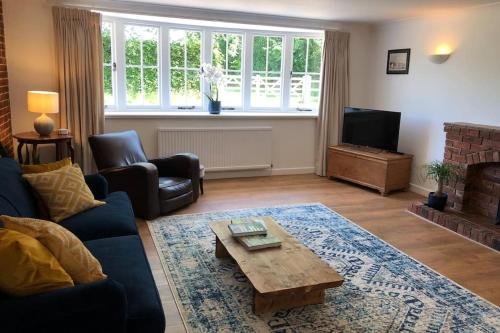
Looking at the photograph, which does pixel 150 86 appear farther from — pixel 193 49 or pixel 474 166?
pixel 474 166

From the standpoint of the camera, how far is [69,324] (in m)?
1.51

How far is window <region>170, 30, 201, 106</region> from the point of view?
5.40m

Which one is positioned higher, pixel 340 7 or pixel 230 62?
pixel 340 7

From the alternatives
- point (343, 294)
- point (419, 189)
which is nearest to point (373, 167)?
point (419, 189)

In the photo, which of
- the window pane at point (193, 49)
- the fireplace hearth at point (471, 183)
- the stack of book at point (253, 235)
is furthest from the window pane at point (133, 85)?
the fireplace hearth at point (471, 183)

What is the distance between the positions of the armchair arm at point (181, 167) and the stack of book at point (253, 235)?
5.19ft

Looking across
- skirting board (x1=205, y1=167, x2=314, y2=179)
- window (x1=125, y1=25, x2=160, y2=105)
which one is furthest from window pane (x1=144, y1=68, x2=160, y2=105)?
skirting board (x1=205, y1=167, x2=314, y2=179)

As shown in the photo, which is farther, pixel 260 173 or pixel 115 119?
pixel 260 173

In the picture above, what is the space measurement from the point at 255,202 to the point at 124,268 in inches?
107

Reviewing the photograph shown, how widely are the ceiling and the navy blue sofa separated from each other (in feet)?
9.79

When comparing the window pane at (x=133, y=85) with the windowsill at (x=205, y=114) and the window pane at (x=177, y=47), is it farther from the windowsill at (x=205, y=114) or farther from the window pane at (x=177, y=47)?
the window pane at (x=177, y=47)

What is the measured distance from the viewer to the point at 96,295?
1.55 m

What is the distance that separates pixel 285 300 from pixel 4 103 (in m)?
3.62

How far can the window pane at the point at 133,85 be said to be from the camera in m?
5.24
